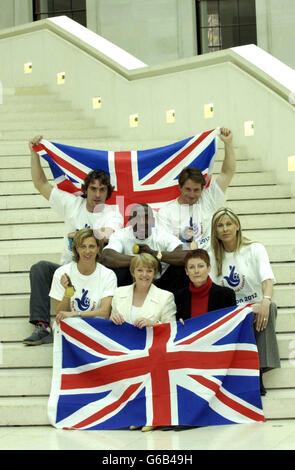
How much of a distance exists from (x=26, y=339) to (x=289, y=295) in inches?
75.0

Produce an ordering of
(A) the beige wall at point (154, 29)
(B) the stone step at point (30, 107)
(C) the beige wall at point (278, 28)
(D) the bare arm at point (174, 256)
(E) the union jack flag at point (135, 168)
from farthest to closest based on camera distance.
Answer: (A) the beige wall at point (154, 29)
(C) the beige wall at point (278, 28)
(B) the stone step at point (30, 107)
(E) the union jack flag at point (135, 168)
(D) the bare arm at point (174, 256)

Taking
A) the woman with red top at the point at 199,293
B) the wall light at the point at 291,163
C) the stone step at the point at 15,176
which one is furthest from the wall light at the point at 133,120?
the woman with red top at the point at 199,293

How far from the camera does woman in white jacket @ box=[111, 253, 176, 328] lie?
225 inches

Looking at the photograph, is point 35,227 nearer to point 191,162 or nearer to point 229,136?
point 191,162

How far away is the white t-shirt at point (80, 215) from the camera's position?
22.0 ft

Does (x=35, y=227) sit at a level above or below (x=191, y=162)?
below

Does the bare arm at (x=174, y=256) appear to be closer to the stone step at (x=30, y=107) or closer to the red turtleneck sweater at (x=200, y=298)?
the red turtleneck sweater at (x=200, y=298)

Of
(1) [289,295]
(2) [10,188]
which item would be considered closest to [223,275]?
(1) [289,295]

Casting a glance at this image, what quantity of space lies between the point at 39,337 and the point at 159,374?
102 cm

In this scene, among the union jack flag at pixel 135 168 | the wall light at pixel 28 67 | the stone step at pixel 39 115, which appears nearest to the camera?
the union jack flag at pixel 135 168

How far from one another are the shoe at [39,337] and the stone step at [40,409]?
1.70 feet

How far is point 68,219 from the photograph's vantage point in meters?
6.77

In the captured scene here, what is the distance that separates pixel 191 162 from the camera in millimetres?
7469
